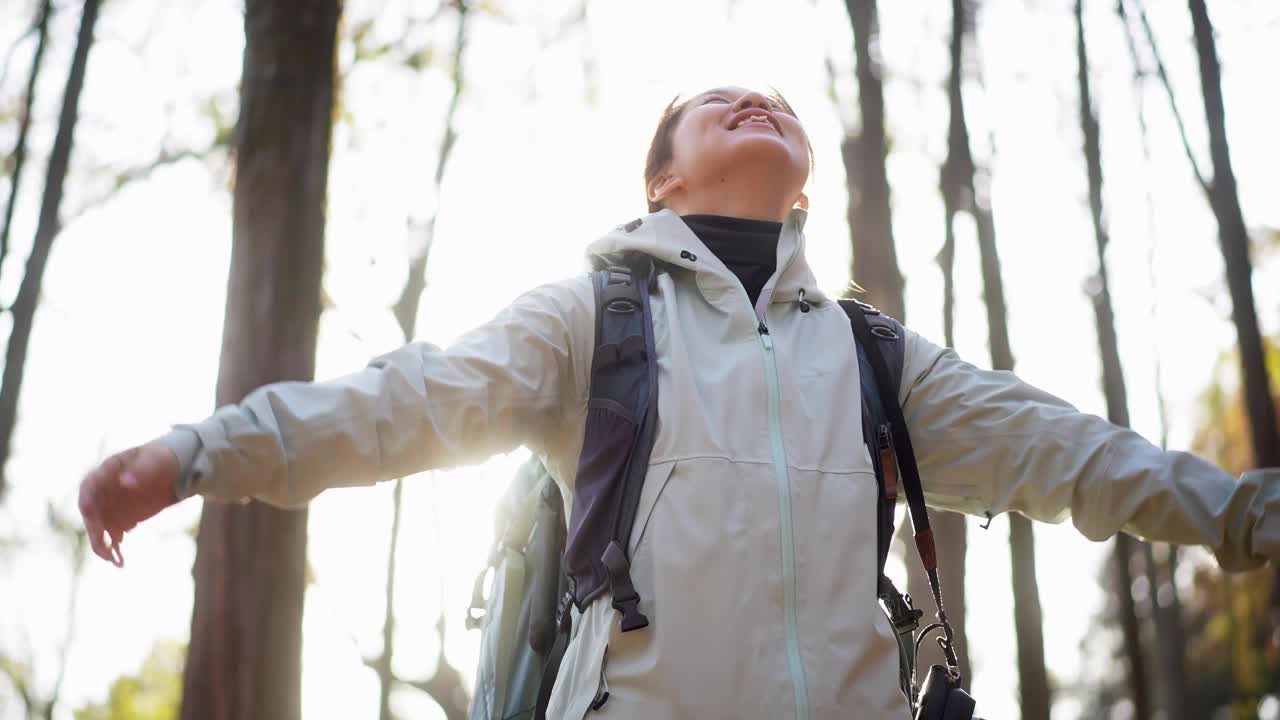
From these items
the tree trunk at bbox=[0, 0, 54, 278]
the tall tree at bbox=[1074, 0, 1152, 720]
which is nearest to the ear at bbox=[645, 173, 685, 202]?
the tall tree at bbox=[1074, 0, 1152, 720]

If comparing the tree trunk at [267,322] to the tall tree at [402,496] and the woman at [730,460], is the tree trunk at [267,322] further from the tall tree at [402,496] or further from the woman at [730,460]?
the tall tree at [402,496]

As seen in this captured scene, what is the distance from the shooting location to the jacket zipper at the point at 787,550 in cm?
194

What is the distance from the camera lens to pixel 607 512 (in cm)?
210

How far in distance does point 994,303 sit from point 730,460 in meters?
6.55

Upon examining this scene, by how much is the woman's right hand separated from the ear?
1.50 metres

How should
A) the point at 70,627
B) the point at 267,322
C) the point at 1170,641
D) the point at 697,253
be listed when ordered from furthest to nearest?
1. the point at 70,627
2. the point at 1170,641
3. the point at 267,322
4. the point at 697,253

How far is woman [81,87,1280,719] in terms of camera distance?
1864 millimetres

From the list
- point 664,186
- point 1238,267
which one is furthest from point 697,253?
point 1238,267

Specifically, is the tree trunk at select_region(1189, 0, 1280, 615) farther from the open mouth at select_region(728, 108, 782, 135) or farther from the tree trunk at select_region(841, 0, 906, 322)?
the open mouth at select_region(728, 108, 782, 135)

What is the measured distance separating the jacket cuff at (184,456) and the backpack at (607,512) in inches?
28.4

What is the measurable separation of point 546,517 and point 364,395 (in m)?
0.77

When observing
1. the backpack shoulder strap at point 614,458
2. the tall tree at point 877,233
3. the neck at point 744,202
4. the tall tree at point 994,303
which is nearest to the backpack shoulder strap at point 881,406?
the neck at point 744,202

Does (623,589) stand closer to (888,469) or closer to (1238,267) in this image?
(888,469)

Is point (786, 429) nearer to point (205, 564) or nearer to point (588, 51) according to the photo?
point (205, 564)
